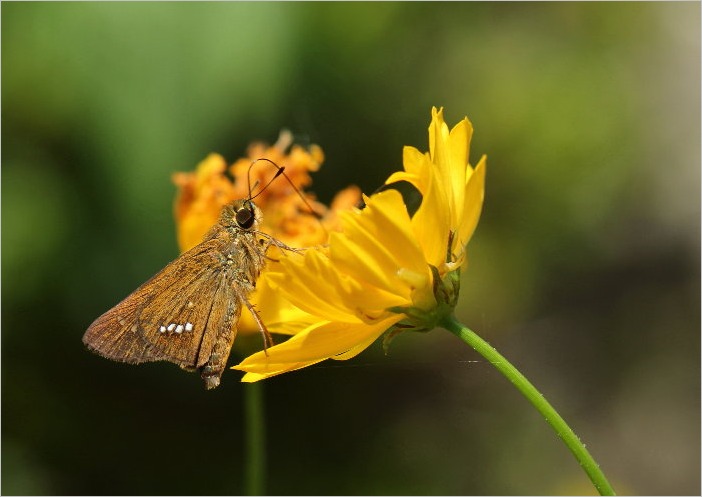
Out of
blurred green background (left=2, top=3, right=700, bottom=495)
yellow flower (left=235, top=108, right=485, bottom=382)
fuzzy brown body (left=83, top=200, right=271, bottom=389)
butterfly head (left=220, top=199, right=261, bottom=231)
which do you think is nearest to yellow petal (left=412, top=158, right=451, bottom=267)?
yellow flower (left=235, top=108, right=485, bottom=382)

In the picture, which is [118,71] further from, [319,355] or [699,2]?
[699,2]

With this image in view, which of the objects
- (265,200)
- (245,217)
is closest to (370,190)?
(265,200)

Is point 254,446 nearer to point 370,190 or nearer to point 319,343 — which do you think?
point 319,343

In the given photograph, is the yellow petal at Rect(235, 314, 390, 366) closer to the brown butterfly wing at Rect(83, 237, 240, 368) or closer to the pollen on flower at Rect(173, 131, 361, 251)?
the brown butterfly wing at Rect(83, 237, 240, 368)

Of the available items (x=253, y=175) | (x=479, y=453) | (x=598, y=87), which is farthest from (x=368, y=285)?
(x=598, y=87)

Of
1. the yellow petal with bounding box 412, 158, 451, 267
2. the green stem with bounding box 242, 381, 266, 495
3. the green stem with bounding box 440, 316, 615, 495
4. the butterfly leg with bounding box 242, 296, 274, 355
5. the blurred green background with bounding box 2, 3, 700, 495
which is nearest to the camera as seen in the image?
the green stem with bounding box 440, 316, 615, 495

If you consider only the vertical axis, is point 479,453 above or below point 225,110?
below
